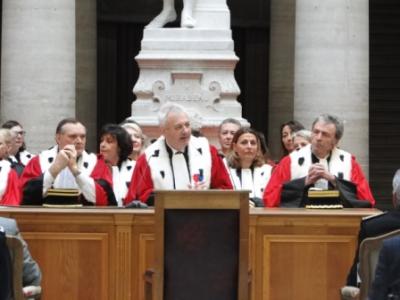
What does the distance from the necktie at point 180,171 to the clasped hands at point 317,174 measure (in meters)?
1.08

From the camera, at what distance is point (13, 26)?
22.9m

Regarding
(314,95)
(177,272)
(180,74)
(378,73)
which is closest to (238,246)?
(177,272)

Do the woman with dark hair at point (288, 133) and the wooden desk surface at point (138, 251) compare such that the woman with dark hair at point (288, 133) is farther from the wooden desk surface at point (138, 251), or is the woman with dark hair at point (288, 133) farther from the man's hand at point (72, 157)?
the wooden desk surface at point (138, 251)

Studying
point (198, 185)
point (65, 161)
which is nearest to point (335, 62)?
point (198, 185)

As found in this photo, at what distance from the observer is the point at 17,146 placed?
66.8 feet

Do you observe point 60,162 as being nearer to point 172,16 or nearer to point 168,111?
point 168,111

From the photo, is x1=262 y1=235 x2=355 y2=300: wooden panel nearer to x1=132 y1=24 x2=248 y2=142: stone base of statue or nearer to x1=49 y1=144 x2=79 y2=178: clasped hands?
x1=49 y1=144 x2=79 y2=178: clasped hands

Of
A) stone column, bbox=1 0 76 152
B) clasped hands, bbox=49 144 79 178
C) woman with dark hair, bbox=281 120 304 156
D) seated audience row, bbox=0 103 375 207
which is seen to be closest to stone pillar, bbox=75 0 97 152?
stone column, bbox=1 0 76 152

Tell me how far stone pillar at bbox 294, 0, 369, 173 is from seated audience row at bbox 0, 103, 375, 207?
5.19 metres

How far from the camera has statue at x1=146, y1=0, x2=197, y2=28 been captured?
19.6 meters

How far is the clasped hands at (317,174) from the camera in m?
15.5

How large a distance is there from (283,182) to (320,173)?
108 centimetres

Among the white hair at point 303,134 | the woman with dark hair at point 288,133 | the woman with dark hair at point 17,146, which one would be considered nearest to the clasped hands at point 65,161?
the white hair at point 303,134

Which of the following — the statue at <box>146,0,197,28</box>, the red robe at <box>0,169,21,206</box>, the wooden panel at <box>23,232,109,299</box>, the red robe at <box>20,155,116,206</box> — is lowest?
the wooden panel at <box>23,232,109,299</box>
